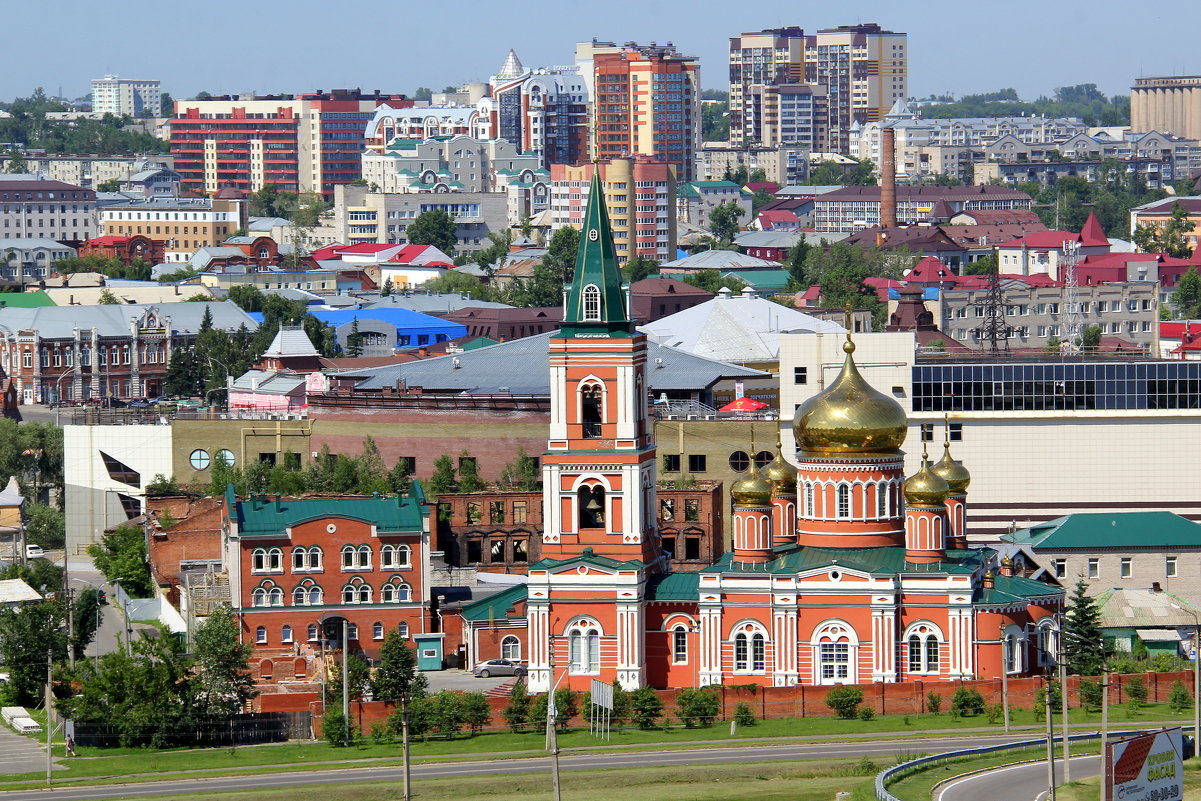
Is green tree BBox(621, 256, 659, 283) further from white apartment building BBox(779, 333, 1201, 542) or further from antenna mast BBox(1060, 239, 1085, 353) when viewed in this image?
white apartment building BBox(779, 333, 1201, 542)

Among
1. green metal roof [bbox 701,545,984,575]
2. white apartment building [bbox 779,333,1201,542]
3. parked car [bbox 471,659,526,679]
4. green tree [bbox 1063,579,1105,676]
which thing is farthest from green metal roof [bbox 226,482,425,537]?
white apartment building [bbox 779,333,1201,542]

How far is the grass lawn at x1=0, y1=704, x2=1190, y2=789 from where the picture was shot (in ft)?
201

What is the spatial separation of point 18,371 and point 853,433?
77295 millimetres

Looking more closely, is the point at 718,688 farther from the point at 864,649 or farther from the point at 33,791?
the point at 33,791

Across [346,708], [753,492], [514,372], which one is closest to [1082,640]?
[753,492]

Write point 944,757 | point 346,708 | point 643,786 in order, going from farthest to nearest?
point 346,708
point 643,786
point 944,757

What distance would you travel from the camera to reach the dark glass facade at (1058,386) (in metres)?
87.4

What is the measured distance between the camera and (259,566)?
7419 cm

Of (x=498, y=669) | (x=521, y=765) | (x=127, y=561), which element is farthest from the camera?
(x=127, y=561)

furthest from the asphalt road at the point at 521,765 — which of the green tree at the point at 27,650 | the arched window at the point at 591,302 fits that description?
the arched window at the point at 591,302

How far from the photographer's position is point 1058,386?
8762cm

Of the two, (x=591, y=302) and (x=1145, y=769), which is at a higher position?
(x=591, y=302)

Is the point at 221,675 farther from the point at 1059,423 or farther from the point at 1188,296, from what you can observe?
the point at 1188,296

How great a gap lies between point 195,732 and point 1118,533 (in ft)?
97.5
